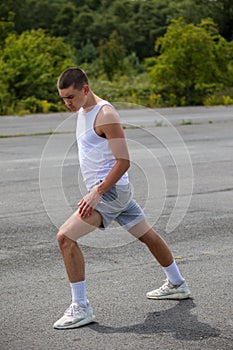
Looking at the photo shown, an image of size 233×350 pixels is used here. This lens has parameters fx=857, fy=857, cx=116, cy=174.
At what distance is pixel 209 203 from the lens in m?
10.9

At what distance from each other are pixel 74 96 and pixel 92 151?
394 millimetres

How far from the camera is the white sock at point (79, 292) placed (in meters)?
5.73

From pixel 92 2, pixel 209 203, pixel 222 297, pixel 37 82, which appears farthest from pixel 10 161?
pixel 92 2

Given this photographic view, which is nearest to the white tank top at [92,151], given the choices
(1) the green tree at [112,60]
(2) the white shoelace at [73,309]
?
(2) the white shoelace at [73,309]

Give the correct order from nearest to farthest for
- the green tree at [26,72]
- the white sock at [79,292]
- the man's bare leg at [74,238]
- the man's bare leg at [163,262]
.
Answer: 1. the man's bare leg at [74,238]
2. the white sock at [79,292]
3. the man's bare leg at [163,262]
4. the green tree at [26,72]

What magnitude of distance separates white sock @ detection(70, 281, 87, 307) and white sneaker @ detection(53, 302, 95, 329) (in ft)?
0.10

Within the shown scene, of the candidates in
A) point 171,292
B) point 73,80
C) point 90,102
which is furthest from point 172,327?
point 73,80

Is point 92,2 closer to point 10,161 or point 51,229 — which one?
point 10,161

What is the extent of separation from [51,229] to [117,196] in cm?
355

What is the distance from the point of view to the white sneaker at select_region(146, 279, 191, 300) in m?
6.34

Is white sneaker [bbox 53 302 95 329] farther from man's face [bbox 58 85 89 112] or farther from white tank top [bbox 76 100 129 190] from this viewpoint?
man's face [bbox 58 85 89 112]

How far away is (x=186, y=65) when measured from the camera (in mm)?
35531

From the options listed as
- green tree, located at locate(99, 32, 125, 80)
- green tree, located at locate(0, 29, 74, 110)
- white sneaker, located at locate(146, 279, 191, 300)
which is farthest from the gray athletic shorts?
green tree, located at locate(99, 32, 125, 80)

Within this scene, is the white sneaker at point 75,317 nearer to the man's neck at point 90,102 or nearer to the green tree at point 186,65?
the man's neck at point 90,102
